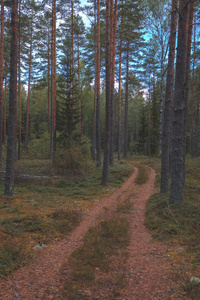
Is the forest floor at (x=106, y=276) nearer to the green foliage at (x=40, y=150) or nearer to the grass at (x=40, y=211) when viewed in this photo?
the grass at (x=40, y=211)

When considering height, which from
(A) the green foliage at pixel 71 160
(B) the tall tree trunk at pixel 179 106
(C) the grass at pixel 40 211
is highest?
(B) the tall tree trunk at pixel 179 106

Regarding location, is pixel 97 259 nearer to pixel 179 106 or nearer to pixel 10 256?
pixel 10 256

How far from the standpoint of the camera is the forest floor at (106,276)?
3.00 metres

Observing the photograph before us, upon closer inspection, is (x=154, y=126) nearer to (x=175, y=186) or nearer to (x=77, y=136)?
(x=77, y=136)

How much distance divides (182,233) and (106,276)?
8.25ft

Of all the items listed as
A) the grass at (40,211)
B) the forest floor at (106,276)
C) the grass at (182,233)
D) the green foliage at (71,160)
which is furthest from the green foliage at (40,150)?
the forest floor at (106,276)

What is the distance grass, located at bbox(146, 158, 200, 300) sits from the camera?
10.9 ft

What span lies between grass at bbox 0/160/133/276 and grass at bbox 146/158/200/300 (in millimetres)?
2551

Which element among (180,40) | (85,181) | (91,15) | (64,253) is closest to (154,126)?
(91,15)

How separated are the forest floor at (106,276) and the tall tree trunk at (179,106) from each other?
83.4 inches

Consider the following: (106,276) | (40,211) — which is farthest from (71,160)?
(106,276)

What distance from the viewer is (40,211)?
6.87 meters

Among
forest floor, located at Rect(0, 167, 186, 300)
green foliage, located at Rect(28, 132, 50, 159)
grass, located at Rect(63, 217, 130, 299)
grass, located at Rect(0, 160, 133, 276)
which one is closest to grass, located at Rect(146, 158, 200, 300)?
forest floor, located at Rect(0, 167, 186, 300)

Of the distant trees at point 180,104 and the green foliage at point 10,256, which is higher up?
the distant trees at point 180,104
